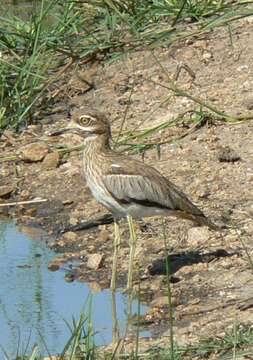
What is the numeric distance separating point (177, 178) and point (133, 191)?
1.29 m

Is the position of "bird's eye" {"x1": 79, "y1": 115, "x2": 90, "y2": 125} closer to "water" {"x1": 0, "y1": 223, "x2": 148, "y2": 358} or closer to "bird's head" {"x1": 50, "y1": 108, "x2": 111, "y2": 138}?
"bird's head" {"x1": 50, "y1": 108, "x2": 111, "y2": 138}

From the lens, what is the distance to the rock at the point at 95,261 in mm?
8094

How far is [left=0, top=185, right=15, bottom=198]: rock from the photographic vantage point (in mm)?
9508

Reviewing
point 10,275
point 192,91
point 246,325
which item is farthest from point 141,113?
point 246,325

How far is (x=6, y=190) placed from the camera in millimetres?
9555

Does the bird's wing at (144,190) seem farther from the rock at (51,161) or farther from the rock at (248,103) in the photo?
the rock at (248,103)

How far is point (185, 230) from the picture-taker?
8438mm

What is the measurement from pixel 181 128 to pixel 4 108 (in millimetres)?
1437

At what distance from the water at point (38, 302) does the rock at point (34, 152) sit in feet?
4.32

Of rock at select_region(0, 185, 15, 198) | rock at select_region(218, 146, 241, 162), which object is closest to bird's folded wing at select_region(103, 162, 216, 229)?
rock at select_region(218, 146, 241, 162)

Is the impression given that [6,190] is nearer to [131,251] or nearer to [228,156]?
[228,156]

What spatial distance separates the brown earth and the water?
15 cm

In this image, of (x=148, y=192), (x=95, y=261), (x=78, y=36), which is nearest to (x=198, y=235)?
(x=148, y=192)

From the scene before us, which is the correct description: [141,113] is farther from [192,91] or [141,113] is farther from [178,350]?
[178,350]
